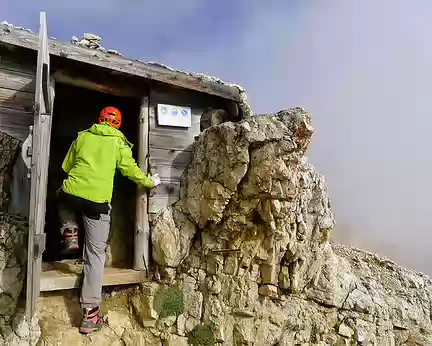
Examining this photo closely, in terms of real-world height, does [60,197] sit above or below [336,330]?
above

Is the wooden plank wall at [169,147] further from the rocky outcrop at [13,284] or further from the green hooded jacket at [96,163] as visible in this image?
the rocky outcrop at [13,284]

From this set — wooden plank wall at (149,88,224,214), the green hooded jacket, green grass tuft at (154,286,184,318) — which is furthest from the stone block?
the green hooded jacket

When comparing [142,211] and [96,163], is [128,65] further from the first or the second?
[142,211]

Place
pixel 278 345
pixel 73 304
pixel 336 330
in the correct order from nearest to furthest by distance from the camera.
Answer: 1. pixel 73 304
2. pixel 278 345
3. pixel 336 330

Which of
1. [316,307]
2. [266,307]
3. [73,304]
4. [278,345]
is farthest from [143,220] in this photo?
[316,307]

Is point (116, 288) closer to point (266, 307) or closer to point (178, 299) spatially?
point (178, 299)

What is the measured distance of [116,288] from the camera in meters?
5.95

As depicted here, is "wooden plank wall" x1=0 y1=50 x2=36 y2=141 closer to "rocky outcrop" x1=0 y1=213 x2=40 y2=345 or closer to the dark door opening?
"rocky outcrop" x1=0 y1=213 x2=40 y2=345

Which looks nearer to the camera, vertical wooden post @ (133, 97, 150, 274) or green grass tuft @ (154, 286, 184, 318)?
green grass tuft @ (154, 286, 184, 318)

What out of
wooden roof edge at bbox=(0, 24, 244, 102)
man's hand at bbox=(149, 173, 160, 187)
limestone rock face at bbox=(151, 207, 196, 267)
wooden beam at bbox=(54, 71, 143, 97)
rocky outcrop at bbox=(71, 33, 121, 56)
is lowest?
limestone rock face at bbox=(151, 207, 196, 267)

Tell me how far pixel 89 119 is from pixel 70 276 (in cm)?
348

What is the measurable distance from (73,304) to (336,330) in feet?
14.3

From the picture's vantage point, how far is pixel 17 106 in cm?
533

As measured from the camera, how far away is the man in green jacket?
510cm
